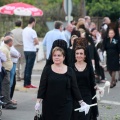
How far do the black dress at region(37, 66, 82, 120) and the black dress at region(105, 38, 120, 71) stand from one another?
7.54 meters

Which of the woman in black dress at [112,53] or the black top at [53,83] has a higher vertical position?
the black top at [53,83]

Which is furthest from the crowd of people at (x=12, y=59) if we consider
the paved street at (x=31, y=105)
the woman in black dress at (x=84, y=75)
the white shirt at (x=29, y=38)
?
the woman in black dress at (x=84, y=75)

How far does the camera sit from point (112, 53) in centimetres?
1471

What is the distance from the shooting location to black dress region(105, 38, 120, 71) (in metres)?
14.6

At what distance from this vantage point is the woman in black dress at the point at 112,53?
1452cm

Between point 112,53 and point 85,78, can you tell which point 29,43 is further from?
point 85,78

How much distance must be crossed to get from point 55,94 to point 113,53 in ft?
25.8

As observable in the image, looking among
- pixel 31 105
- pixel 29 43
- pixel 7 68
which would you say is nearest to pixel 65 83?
pixel 7 68

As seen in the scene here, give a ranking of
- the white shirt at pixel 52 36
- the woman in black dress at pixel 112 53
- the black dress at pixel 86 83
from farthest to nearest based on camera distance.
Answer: the woman in black dress at pixel 112 53 < the white shirt at pixel 52 36 < the black dress at pixel 86 83

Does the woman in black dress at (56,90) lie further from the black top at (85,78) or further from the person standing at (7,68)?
the person standing at (7,68)

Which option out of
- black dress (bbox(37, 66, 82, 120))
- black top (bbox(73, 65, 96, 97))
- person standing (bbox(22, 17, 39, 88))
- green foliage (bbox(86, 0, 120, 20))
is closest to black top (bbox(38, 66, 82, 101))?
black dress (bbox(37, 66, 82, 120))

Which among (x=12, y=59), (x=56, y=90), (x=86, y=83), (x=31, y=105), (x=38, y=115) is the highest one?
(x=56, y=90)

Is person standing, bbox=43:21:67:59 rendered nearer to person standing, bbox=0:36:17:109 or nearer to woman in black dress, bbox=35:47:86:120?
person standing, bbox=0:36:17:109

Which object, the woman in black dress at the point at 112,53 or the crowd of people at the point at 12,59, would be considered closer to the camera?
the crowd of people at the point at 12,59
